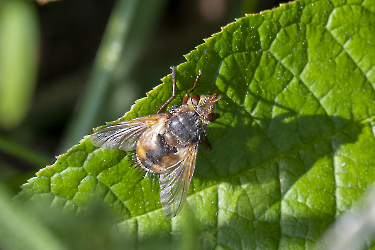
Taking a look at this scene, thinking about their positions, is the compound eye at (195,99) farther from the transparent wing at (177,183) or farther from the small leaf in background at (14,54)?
the small leaf in background at (14,54)

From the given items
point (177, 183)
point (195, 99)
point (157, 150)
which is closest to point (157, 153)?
point (157, 150)

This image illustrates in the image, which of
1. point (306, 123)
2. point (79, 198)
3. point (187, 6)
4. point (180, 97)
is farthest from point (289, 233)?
point (187, 6)

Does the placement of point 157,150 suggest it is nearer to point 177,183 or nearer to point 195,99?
point 177,183

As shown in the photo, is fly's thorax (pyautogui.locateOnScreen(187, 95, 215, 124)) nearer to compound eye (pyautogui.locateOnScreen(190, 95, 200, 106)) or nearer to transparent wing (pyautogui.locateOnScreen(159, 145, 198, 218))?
compound eye (pyautogui.locateOnScreen(190, 95, 200, 106))

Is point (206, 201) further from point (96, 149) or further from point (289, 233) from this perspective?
point (96, 149)

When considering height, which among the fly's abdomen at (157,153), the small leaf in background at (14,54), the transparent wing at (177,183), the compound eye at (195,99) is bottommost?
the transparent wing at (177,183)

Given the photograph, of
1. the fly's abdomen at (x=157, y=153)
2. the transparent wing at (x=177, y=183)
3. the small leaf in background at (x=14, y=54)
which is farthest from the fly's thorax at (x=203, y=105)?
the small leaf in background at (x=14, y=54)
